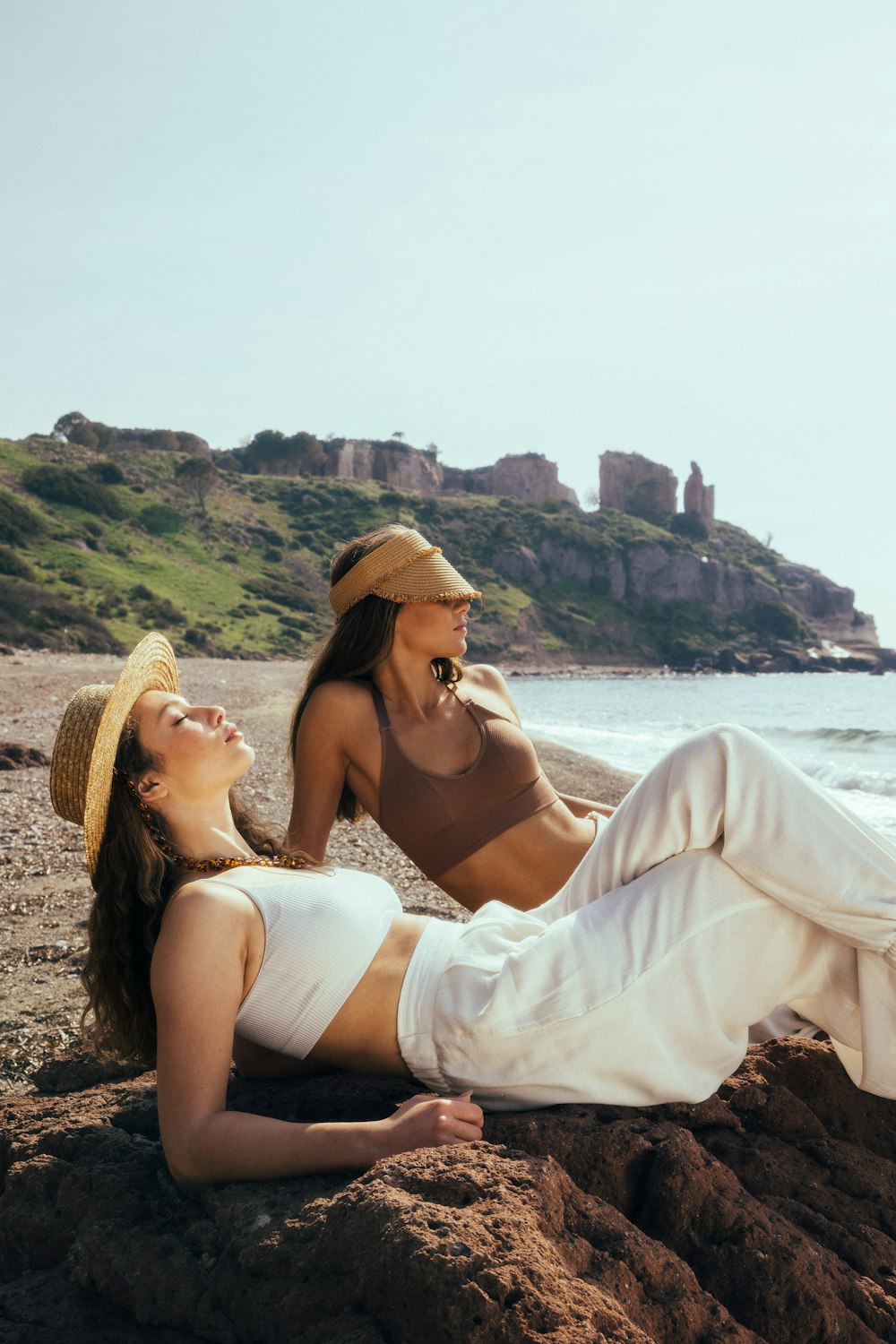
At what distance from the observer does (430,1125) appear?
1925 millimetres

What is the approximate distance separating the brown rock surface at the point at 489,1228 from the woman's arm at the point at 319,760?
968 mm

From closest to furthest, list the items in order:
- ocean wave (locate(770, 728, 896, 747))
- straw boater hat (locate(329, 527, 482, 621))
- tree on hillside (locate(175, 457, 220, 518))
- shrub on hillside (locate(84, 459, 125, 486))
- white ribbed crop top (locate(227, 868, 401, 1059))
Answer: white ribbed crop top (locate(227, 868, 401, 1059)) → straw boater hat (locate(329, 527, 482, 621)) → ocean wave (locate(770, 728, 896, 747)) → shrub on hillside (locate(84, 459, 125, 486)) → tree on hillside (locate(175, 457, 220, 518))

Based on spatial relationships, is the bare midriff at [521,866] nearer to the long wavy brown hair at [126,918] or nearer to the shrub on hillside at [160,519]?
the long wavy brown hair at [126,918]

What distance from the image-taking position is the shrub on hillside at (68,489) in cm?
6253

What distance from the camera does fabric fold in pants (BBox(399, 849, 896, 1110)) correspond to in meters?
2.11

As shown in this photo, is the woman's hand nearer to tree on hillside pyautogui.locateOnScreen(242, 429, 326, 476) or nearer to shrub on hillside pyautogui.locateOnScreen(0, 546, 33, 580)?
shrub on hillside pyautogui.locateOnScreen(0, 546, 33, 580)

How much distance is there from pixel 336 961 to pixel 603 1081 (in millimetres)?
612

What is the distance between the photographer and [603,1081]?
7.07ft

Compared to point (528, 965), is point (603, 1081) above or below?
below

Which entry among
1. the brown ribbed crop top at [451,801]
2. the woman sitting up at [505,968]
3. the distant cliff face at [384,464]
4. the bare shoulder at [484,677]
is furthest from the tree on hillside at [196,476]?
the woman sitting up at [505,968]

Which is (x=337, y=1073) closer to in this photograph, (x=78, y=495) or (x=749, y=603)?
(x=78, y=495)

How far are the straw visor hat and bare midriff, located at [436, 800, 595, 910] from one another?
1.30m

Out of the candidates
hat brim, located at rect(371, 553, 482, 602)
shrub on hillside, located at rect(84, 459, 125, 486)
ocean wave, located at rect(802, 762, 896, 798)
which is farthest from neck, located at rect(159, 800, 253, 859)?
shrub on hillside, located at rect(84, 459, 125, 486)

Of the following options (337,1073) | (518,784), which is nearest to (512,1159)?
(337,1073)
